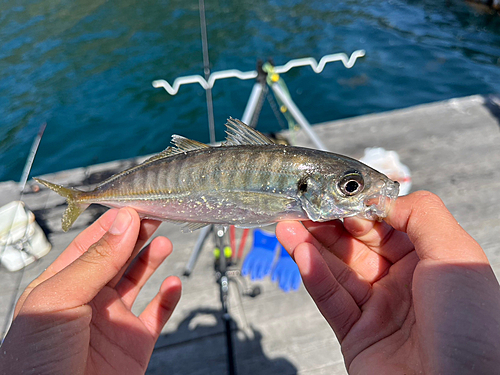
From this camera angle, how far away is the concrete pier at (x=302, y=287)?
3.50m

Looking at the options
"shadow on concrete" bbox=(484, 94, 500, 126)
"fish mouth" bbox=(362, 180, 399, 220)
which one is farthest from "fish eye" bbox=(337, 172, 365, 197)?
"shadow on concrete" bbox=(484, 94, 500, 126)

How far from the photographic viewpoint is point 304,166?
246 cm

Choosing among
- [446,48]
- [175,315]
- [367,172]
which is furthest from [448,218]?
[446,48]

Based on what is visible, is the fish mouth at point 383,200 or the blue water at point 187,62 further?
the blue water at point 187,62

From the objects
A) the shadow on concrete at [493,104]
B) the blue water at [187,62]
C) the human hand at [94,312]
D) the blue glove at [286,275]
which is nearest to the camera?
the human hand at [94,312]

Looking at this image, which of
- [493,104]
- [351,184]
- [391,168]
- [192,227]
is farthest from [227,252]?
[493,104]

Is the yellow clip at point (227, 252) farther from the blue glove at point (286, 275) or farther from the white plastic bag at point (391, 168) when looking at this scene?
the white plastic bag at point (391, 168)

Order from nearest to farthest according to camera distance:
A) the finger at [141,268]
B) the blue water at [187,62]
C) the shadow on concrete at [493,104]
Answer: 1. the finger at [141,268]
2. the shadow on concrete at [493,104]
3. the blue water at [187,62]

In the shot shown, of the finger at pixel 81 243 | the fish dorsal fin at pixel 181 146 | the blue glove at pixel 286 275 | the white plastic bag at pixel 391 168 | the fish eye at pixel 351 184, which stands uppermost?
the fish dorsal fin at pixel 181 146

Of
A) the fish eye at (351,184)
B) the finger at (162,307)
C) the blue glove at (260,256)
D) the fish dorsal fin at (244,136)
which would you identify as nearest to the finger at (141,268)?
the finger at (162,307)

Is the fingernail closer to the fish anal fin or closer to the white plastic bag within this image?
the fish anal fin

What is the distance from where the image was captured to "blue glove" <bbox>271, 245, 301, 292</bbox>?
403 centimetres

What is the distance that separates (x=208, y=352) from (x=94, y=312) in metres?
1.51

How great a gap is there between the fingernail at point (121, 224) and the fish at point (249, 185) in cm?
42
